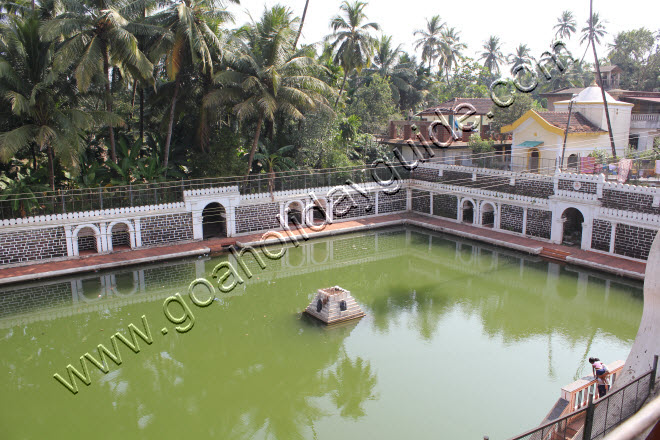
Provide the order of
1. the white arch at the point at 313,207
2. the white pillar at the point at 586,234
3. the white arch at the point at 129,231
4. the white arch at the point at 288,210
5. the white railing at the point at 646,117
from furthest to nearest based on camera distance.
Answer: the white railing at the point at 646,117, the white arch at the point at 313,207, the white arch at the point at 288,210, the white arch at the point at 129,231, the white pillar at the point at 586,234

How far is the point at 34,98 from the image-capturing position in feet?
50.9

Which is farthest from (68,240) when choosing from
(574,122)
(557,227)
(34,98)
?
(574,122)

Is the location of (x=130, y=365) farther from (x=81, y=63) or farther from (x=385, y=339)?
(x=81, y=63)

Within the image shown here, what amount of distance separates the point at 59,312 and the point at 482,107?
931 inches

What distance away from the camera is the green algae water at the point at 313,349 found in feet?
30.7

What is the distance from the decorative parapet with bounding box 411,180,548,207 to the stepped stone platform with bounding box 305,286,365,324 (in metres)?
8.94

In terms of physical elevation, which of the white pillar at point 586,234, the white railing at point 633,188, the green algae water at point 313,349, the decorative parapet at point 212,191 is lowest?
the green algae water at point 313,349

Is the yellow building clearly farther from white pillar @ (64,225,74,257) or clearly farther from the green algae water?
white pillar @ (64,225,74,257)

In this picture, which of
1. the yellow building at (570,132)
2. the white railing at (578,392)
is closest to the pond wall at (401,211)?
the yellow building at (570,132)

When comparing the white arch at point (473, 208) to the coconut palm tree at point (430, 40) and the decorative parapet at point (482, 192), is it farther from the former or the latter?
the coconut palm tree at point (430, 40)

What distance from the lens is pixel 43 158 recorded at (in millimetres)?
20266

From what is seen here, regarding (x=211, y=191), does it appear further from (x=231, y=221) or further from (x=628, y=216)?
(x=628, y=216)

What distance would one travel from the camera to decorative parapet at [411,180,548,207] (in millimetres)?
19214

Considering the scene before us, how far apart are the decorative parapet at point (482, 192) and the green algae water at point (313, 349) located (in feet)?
8.20
